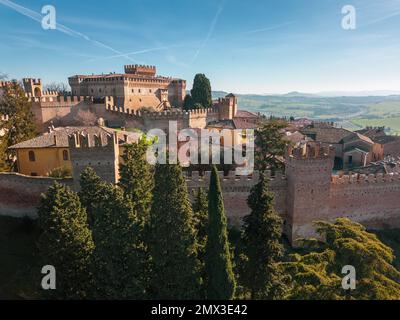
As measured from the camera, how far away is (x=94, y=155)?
18.6 metres

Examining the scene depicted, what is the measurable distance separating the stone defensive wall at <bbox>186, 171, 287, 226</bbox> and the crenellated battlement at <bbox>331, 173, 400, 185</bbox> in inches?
133

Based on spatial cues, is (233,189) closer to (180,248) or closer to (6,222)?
(180,248)

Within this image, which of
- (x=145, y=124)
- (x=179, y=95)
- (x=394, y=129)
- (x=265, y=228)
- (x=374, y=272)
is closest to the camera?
(x=374, y=272)

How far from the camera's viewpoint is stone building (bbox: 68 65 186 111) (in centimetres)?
4278

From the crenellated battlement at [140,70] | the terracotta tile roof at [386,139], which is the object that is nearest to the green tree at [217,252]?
the terracotta tile roof at [386,139]

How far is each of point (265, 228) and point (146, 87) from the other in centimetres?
3557

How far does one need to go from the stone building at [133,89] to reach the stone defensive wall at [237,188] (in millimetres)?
24841

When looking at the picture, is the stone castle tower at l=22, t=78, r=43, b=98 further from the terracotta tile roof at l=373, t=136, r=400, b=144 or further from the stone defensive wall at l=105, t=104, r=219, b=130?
the terracotta tile roof at l=373, t=136, r=400, b=144

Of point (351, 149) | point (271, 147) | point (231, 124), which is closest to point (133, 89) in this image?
point (231, 124)

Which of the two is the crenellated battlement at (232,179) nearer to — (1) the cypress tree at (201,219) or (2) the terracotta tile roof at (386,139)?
(1) the cypress tree at (201,219)

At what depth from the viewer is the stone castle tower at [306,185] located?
781 inches

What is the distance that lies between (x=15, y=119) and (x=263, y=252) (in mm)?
22760

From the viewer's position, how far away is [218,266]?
12.5 meters

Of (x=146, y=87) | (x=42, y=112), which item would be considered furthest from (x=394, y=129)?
(x=42, y=112)
